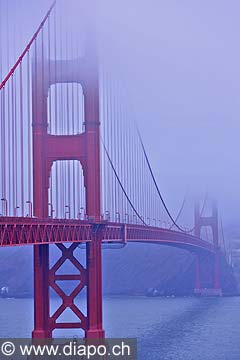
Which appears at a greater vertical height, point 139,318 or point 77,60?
point 77,60

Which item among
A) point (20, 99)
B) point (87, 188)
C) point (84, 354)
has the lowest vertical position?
point (84, 354)

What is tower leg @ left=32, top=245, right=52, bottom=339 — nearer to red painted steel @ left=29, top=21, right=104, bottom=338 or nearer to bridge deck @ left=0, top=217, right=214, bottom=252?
red painted steel @ left=29, top=21, right=104, bottom=338

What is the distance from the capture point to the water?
4034 cm

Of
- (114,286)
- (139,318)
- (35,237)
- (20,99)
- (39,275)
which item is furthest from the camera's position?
(114,286)

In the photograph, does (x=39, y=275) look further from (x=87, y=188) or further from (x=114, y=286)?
(x=114, y=286)

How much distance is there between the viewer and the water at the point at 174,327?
4034 centimetres

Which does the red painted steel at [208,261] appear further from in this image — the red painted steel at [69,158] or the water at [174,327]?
the red painted steel at [69,158]

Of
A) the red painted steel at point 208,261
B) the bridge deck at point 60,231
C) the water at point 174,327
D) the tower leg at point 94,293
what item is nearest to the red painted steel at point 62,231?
the bridge deck at point 60,231

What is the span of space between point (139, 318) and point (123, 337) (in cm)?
1476

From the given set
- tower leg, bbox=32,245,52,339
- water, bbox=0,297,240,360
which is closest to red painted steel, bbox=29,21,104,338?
tower leg, bbox=32,245,52,339

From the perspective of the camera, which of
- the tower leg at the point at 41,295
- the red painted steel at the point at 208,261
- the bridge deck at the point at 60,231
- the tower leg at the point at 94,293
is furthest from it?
the red painted steel at the point at 208,261

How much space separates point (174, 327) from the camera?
171 ft

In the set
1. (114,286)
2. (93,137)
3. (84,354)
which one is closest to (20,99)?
(93,137)

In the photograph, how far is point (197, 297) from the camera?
89062 mm
